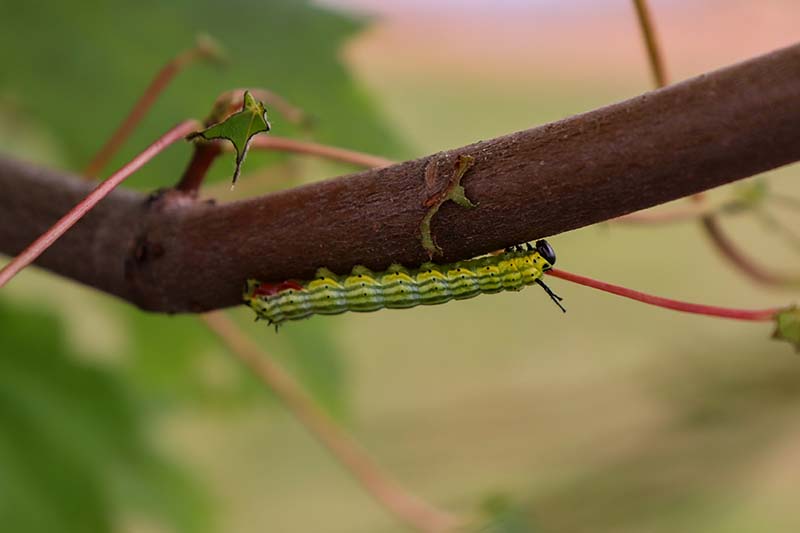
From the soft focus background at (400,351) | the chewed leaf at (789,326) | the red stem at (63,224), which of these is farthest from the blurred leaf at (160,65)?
the chewed leaf at (789,326)

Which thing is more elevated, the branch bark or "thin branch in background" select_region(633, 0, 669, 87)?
"thin branch in background" select_region(633, 0, 669, 87)

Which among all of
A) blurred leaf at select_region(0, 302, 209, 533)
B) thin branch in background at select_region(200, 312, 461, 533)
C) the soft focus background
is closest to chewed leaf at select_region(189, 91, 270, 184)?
the soft focus background

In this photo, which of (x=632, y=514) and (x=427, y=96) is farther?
(x=427, y=96)

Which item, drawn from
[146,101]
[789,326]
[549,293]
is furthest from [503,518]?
[146,101]

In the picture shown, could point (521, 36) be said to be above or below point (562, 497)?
above

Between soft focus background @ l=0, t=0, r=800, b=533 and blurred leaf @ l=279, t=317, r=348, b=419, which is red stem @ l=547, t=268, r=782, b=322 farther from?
blurred leaf @ l=279, t=317, r=348, b=419

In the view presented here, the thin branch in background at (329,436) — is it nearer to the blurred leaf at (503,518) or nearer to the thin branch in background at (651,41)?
the blurred leaf at (503,518)

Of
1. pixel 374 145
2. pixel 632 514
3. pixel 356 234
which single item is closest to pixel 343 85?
pixel 374 145

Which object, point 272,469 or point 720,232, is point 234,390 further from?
point 272,469

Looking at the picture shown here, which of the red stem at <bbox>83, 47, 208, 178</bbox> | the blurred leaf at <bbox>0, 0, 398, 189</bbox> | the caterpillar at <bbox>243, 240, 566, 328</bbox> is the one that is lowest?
the caterpillar at <bbox>243, 240, 566, 328</bbox>
